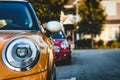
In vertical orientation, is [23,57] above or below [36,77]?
above

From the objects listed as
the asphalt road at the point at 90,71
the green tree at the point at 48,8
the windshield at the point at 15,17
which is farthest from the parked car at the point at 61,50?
the windshield at the point at 15,17

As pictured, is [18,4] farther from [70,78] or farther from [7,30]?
[70,78]

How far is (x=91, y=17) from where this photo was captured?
54312 millimetres

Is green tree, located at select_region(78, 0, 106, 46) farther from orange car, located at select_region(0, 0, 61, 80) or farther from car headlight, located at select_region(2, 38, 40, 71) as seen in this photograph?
car headlight, located at select_region(2, 38, 40, 71)

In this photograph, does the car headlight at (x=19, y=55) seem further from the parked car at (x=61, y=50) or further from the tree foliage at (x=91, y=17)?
the tree foliage at (x=91, y=17)

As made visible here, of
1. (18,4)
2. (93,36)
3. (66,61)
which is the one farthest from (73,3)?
(18,4)

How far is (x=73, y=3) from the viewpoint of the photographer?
6259cm

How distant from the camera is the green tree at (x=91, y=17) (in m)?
53.6

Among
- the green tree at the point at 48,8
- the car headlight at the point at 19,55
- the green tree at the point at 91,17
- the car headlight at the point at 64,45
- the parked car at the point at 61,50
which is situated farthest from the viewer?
the green tree at the point at 91,17

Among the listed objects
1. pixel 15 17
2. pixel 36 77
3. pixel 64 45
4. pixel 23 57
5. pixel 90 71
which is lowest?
pixel 90 71

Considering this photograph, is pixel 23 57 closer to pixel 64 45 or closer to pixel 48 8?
pixel 64 45

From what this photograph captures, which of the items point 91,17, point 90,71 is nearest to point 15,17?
point 90,71

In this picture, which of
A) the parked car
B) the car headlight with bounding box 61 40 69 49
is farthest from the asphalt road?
the car headlight with bounding box 61 40 69 49

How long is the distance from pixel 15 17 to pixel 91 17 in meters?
48.9
